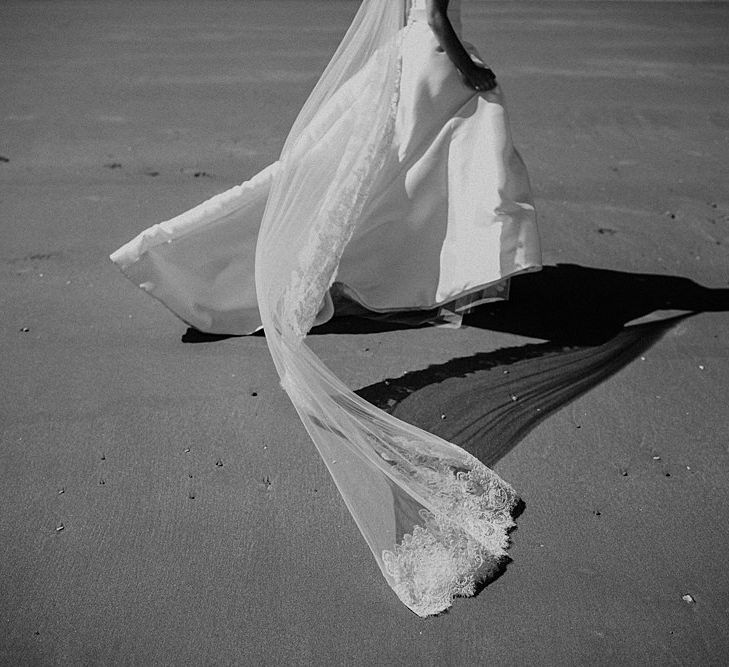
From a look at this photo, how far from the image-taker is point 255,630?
262cm

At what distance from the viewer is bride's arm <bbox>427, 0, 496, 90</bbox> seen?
383 centimetres

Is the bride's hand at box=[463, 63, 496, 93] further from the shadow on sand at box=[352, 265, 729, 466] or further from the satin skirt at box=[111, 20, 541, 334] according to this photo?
the shadow on sand at box=[352, 265, 729, 466]

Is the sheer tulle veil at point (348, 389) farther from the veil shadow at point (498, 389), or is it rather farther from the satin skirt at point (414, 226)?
the veil shadow at point (498, 389)

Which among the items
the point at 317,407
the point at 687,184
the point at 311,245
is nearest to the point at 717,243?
the point at 687,184

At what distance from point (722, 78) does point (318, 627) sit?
7.16 meters

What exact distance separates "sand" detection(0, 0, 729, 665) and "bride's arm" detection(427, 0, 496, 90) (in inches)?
42.9

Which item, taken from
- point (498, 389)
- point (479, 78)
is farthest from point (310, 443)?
point (479, 78)

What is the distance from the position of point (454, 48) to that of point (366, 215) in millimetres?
810

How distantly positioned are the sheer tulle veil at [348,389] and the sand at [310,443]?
4.4 inches

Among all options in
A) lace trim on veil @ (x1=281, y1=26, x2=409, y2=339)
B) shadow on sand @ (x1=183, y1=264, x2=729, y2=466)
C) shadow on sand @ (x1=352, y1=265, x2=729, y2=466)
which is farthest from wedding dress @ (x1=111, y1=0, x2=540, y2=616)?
shadow on sand @ (x1=352, y1=265, x2=729, y2=466)

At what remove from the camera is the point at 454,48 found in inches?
154

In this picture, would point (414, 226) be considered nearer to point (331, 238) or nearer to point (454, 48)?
point (331, 238)

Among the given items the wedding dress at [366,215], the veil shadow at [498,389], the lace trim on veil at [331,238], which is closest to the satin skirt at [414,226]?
the wedding dress at [366,215]

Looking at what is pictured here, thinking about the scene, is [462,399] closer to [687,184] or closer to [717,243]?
[717,243]
